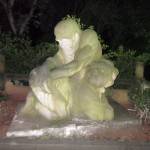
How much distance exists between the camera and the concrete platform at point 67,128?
495 centimetres

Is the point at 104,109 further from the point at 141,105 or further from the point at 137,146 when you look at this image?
the point at 141,105

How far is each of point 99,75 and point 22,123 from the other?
4.11 feet

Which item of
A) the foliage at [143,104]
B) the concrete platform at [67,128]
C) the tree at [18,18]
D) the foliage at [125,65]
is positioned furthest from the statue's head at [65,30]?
the tree at [18,18]

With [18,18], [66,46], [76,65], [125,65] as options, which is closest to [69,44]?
[66,46]

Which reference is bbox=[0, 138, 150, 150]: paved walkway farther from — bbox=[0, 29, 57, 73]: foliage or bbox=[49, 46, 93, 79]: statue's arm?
bbox=[0, 29, 57, 73]: foliage

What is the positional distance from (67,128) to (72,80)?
773 mm

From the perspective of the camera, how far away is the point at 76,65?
5.12 m

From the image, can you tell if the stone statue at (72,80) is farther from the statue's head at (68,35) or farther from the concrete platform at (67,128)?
the concrete platform at (67,128)

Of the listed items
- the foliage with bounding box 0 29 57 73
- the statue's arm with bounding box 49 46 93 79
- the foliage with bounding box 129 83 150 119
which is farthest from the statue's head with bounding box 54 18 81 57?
the foliage with bounding box 0 29 57 73

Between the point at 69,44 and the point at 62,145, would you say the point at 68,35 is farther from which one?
the point at 62,145

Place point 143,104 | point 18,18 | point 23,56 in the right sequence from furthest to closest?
1. point 18,18
2. point 23,56
3. point 143,104

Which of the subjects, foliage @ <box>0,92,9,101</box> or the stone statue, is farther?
foliage @ <box>0,92,9,101</box>

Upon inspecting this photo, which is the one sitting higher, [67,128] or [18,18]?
[18,18]

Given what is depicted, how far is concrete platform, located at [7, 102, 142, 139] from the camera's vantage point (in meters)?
4.95
